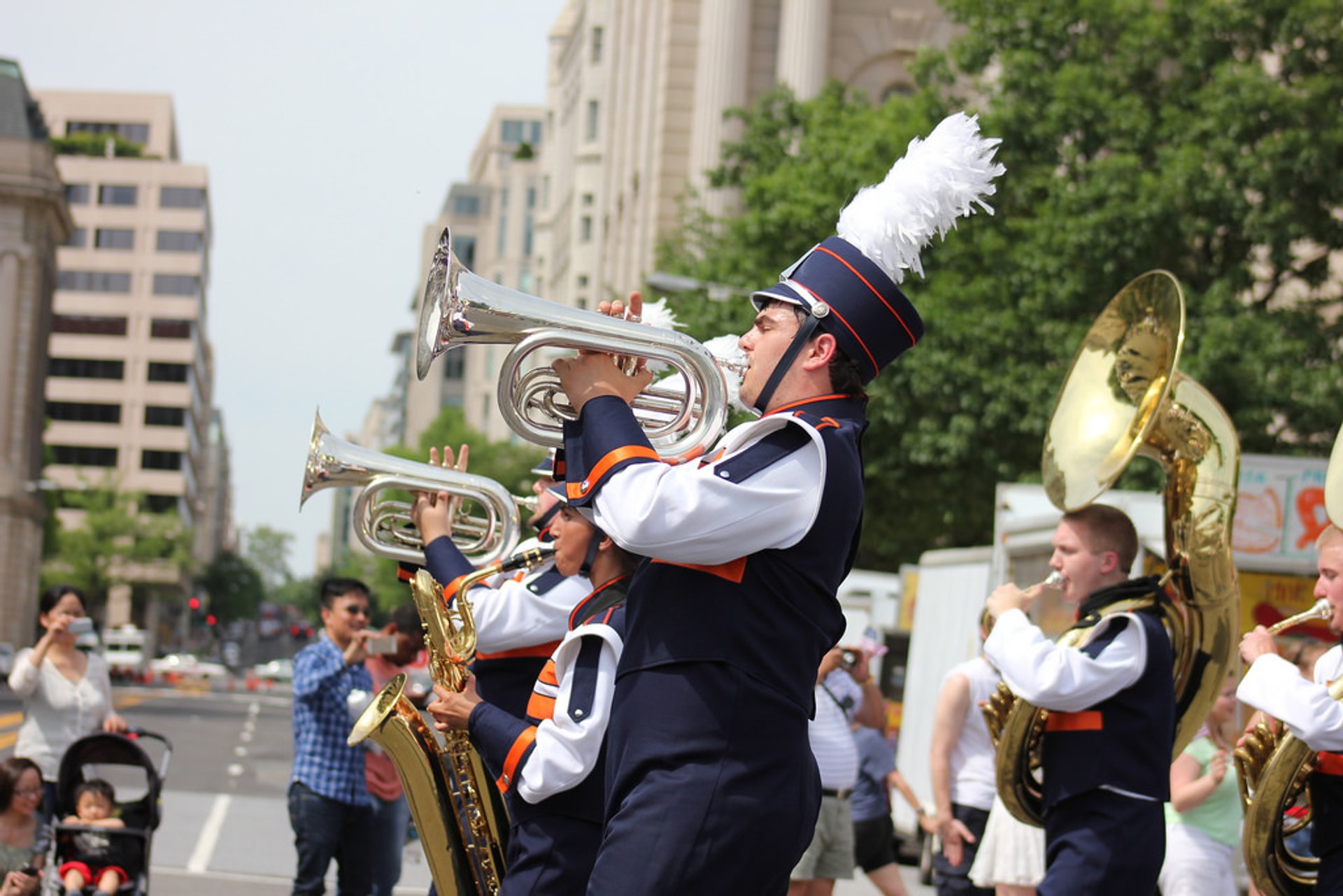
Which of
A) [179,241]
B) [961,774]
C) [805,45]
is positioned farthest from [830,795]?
[179,241]

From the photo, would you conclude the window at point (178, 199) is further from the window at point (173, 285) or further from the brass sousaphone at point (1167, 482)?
the brass sousaphone at point (1167, 482)

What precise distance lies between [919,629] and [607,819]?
40.8ft

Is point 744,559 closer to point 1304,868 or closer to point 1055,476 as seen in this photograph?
point 1304,868

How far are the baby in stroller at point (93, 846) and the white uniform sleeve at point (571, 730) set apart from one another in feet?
14.3

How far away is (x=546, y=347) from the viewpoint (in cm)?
409

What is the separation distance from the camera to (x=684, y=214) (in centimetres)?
3388

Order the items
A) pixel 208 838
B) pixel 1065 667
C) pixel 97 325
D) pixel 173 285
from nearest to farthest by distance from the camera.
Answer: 1. pixel 1065 667
2. pixel 208 838
3. pixel 97 325
4. pixel 173 285

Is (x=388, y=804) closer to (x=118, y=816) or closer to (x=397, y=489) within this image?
(x=118, y=816)

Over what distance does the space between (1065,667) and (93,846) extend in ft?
15.9

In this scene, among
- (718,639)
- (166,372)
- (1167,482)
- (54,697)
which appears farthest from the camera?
(166,372)

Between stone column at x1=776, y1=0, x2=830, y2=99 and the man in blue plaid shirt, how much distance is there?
121 feet

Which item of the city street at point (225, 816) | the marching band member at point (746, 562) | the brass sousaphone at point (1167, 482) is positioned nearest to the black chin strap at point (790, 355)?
the marching band member at point (746, 562)

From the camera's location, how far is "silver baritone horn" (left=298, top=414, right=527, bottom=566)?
598 cm

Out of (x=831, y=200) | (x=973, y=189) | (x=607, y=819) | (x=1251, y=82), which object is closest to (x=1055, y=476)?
(x=973, y=189)
